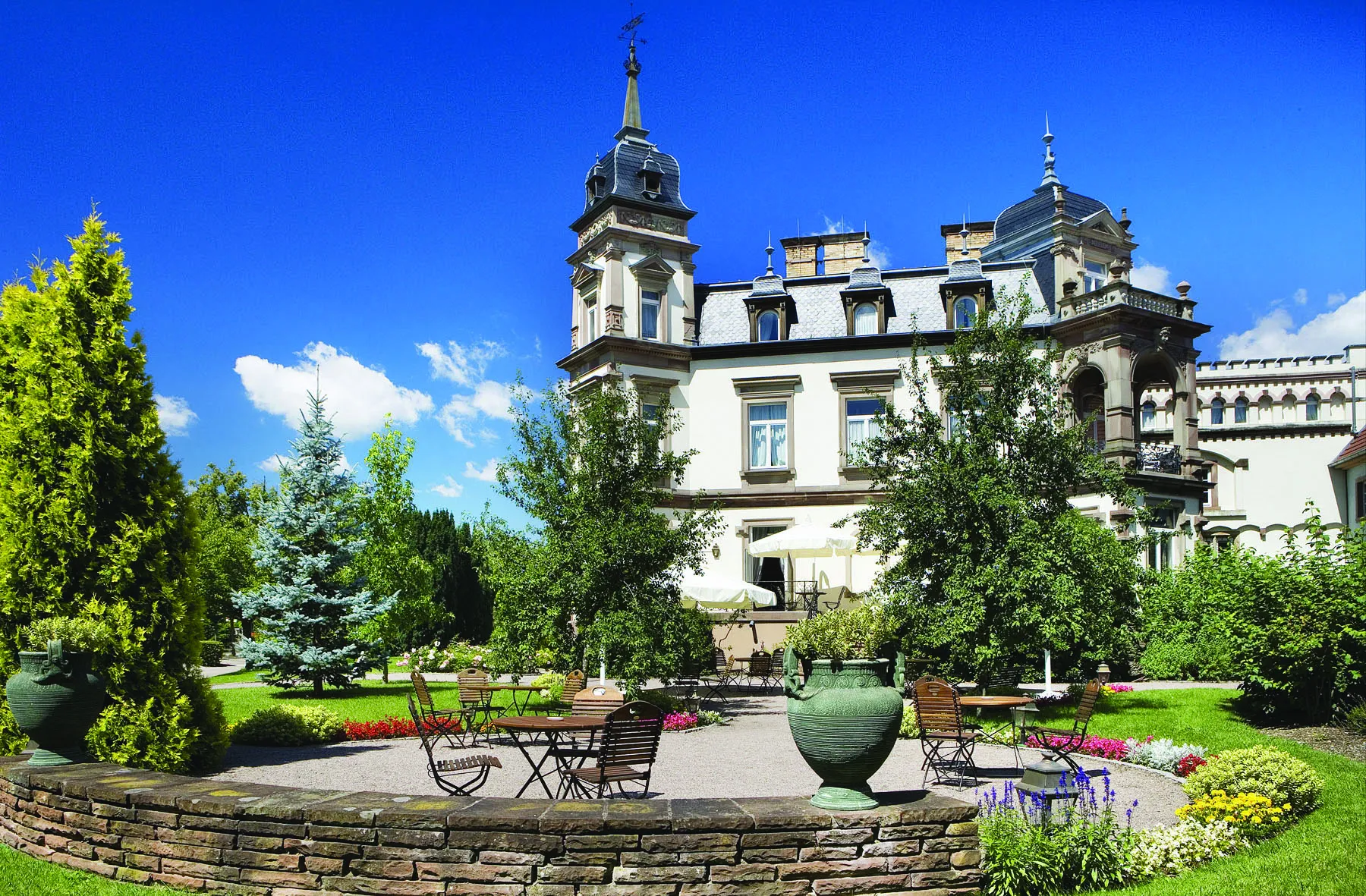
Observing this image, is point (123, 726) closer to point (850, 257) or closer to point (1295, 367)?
point (850, 257)

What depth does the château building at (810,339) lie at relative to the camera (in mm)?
29234

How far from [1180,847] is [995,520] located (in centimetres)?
880

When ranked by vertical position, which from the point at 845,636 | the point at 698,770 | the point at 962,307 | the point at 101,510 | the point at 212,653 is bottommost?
the point at 212,653

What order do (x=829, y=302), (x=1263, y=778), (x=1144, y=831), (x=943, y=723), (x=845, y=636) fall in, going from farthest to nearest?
(x=829, y=302) → (x=845, y=636) → (x=943, y=723) → (x=1263, y=778) → (x=1144, y=831)

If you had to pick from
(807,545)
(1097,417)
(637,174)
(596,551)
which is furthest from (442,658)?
(1097,417)

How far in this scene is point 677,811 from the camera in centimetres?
628

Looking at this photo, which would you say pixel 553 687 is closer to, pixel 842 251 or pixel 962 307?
pixel 962 307

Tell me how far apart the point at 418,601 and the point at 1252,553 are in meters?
18.8

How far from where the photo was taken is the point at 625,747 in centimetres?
902

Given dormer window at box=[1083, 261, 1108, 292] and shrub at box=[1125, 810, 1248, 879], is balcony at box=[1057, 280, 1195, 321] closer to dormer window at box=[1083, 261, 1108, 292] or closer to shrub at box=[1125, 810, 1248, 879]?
dormer window at box=[1083, 261, 1108, 292]

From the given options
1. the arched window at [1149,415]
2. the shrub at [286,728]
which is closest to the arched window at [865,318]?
the arched window at [1149,415]

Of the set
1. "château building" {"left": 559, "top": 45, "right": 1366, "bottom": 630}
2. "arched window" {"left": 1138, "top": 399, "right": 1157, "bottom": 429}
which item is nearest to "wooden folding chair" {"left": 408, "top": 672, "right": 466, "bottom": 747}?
"château building" {"left": 559, "top": 45, "right": 1366, "bottom": 630}

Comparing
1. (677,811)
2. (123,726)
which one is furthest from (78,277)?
(677,811)

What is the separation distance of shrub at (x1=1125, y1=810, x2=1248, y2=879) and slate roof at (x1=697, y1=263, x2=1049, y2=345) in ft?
81.2
